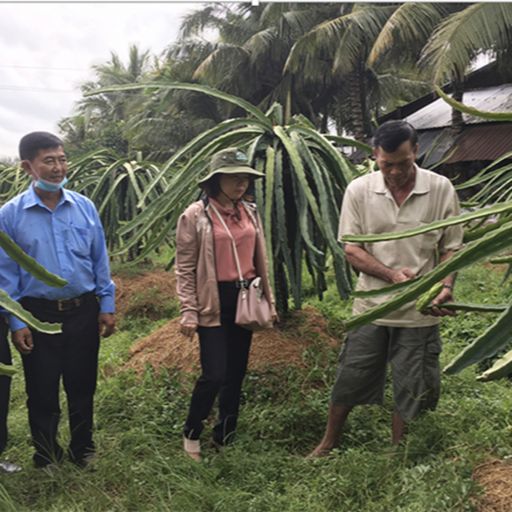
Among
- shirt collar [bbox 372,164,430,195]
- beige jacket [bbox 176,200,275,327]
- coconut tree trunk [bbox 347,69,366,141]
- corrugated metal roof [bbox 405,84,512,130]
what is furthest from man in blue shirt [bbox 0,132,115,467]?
coconut tree trunk [bbox 347,69,366,141]

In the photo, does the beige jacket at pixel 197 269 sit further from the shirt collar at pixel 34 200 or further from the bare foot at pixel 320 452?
the bare foot at pixel 320 452

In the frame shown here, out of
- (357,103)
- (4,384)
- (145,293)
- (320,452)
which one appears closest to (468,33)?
(145,293)

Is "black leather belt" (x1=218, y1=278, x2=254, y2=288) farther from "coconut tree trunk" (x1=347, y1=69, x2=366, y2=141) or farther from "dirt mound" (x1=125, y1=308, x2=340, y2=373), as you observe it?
"coconut tree trunk" (x1=347, y1=69, x2=366, y2=141)

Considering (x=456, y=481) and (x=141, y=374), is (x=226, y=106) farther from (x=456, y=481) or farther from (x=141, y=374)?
(x=456, y=481)

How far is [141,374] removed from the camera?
3750 millimetres

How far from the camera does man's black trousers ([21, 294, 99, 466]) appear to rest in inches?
99.1

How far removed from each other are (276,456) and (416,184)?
1442 millimetres

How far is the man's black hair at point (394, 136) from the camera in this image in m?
2.31

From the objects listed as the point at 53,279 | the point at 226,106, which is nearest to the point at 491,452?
the point at 53,279

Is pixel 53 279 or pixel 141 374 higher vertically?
pixel 53 279

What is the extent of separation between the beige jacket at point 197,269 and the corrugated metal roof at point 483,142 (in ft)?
29.0

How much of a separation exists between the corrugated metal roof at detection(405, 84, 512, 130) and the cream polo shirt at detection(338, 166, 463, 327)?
8.84 metres

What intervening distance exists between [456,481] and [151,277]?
5205 millimetres

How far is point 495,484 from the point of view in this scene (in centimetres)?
194
